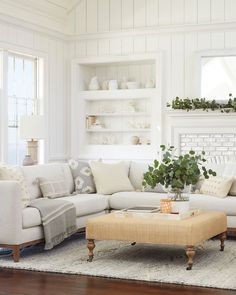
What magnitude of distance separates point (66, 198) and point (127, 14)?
359 cm

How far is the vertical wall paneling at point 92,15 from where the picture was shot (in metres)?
9.67

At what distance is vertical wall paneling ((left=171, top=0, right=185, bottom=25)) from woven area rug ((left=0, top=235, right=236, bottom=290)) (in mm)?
3688

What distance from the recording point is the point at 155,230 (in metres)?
5.44

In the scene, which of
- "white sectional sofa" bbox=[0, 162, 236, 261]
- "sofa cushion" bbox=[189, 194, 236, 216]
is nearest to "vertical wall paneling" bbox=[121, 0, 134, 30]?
"white sectional sofa" bbox=[0, 162, 236, 261]

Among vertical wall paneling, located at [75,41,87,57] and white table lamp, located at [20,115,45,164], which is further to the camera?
vertical wall paneling, located at [75,41,87,57]

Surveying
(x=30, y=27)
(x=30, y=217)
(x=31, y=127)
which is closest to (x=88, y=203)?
(x=30, y=217)

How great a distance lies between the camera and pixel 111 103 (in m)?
9.93

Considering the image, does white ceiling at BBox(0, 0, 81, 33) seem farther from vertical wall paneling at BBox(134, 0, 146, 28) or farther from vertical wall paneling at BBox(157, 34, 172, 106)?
vertical wall paneling at BBox(157, 34, 172, 106)

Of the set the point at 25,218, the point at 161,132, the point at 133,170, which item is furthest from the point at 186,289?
the point at 161,132

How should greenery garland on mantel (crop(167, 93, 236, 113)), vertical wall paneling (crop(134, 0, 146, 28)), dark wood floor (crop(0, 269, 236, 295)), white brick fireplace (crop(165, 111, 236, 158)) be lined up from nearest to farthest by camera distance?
dark wood floor (crop(0, 269, 236, 295)) < greenery garland on mantel (crop(167, 93, 236, 113)) < white brick fireplace (crop(165, 111, 236, 158)) < vertical wall paneling (crop(134, 0, 146, 28))

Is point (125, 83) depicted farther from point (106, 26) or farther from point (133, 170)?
point (133, 170)

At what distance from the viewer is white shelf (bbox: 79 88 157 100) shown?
9430mm

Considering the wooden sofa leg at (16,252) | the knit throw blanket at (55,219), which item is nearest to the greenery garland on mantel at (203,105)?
the knit throw blanket at (55,219)

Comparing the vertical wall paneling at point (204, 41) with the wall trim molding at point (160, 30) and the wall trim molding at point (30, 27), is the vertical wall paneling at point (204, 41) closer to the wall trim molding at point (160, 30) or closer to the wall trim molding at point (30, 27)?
the wall trim molding at point (160, 30)
